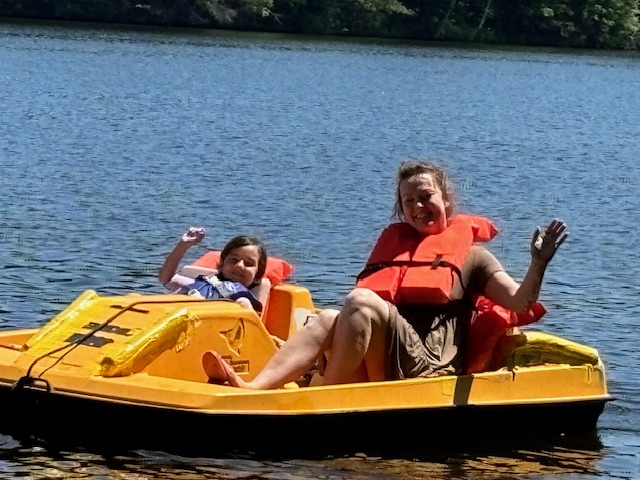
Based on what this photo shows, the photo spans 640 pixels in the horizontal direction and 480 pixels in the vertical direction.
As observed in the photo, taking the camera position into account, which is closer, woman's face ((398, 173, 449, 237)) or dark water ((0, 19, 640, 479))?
woman's face ((398, 173, 449, 237))

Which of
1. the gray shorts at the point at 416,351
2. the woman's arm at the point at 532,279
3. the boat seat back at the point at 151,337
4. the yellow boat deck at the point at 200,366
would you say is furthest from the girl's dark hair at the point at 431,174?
the boat seat back at the point at 151,337

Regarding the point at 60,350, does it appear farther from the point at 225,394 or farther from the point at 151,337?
the point at 225,394

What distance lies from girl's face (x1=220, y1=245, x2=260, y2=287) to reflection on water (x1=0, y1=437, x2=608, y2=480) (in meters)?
1.35

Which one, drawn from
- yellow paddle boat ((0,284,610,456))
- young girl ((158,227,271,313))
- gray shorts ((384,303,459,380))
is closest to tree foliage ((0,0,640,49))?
young girl ((158,227,271,313))

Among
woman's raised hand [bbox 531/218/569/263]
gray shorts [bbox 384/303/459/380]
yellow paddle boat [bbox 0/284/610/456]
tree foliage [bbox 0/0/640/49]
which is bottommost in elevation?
tree foliage [bbox 0/0/640/49]

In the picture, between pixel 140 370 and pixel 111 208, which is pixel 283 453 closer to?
pixel 140 370

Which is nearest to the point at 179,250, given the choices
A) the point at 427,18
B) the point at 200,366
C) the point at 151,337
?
the point at 200,366

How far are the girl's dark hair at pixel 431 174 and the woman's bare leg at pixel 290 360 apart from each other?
0.83 metres

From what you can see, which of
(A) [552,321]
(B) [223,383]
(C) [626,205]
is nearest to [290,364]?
(B) [223,383]

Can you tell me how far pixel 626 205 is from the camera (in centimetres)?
1936

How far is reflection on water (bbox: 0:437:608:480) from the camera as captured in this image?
706cm

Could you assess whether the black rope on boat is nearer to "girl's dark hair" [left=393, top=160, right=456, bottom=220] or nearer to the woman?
the woman

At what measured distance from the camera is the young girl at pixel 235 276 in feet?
27.0

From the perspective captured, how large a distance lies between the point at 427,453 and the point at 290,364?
91cm
